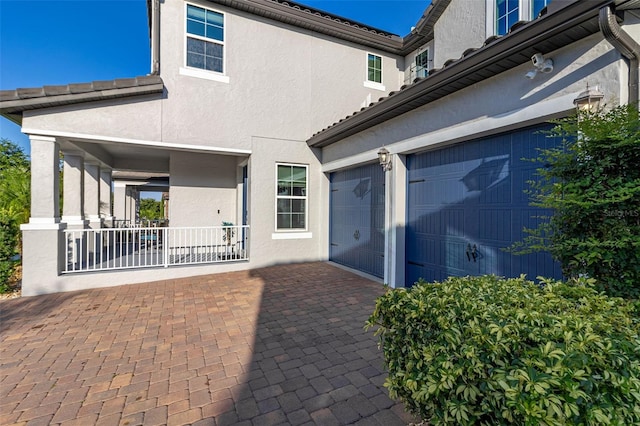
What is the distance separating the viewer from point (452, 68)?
4.12 m

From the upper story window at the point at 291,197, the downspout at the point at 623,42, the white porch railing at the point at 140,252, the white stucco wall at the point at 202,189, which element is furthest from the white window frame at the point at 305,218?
the downspout at the point at 623,42

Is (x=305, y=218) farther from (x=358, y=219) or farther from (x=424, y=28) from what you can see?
(x=424, y=28)

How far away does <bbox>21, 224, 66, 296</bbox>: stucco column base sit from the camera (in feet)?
18.3

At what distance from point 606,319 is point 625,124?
156cm

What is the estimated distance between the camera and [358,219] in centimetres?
739

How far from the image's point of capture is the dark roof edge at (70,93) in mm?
5324

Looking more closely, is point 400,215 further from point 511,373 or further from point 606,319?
point 511,373

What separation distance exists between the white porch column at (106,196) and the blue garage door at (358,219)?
8.29m

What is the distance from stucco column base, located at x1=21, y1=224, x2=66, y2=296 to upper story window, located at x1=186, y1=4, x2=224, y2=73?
4.87m

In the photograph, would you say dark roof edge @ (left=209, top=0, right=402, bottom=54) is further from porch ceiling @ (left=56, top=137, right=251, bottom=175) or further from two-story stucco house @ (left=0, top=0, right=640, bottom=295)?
porch ceiling @ (left=56, top=137, right=251, bottom=175)

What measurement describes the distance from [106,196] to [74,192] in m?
3.14

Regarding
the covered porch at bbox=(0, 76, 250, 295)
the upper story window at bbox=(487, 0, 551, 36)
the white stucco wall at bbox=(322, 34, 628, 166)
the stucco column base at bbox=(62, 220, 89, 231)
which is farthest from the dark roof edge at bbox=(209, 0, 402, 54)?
the stucco column base at bbox=(62, 220, 89, 231)

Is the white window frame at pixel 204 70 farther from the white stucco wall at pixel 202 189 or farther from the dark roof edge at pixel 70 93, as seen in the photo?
the white stucco wall at pixel 202 189

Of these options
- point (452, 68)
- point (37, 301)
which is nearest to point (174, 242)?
point (37, 301)
